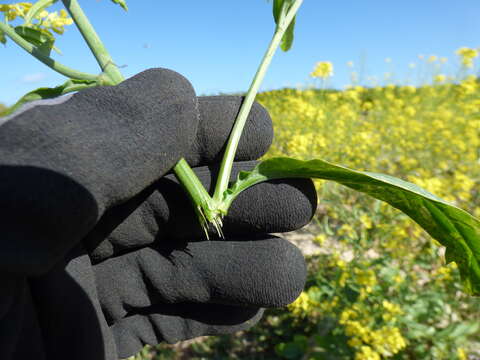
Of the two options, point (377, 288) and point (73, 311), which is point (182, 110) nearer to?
point (73, 311)

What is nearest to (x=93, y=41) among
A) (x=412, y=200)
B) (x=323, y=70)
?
(x=412, y=200)

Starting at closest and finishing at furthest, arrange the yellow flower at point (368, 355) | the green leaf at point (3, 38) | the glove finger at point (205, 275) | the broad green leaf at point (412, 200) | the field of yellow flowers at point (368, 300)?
the broad green leaf at point (412, 200), the green leaf at point (3, 38), the glove finger at point (205, 275), the yellow flower at point (368, 355), the field of yellow flowers at point (368, 300)

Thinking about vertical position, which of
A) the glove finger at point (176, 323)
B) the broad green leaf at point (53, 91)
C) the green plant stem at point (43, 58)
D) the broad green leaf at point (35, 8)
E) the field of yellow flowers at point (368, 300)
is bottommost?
the field of yellow flowers at point (368, 300)

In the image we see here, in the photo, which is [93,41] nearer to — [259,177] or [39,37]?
[39,37]

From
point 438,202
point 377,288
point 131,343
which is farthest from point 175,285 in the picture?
point 377,288

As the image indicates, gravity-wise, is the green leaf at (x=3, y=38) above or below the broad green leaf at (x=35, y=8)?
below

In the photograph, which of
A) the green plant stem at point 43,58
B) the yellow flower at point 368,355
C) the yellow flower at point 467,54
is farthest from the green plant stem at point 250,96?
the yellow flower at point 467,54

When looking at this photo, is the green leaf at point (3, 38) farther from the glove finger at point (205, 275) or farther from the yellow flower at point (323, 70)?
the yellow flower at point (323, 70)
